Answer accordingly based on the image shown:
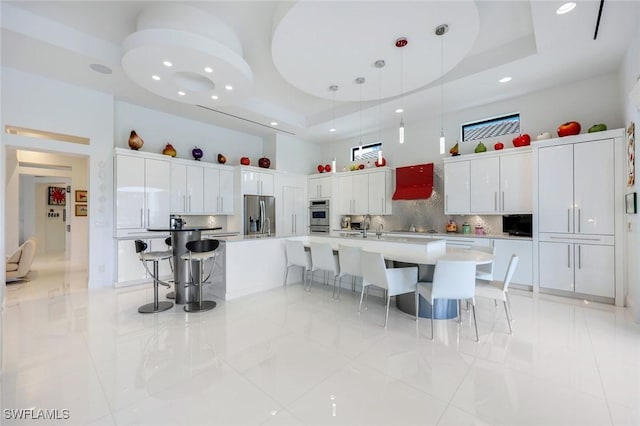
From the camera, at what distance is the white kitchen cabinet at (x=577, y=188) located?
12.4 ft

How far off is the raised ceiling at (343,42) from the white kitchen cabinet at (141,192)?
4.08 ft

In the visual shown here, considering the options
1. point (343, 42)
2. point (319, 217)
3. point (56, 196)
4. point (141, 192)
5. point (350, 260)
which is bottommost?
point (350, 260)

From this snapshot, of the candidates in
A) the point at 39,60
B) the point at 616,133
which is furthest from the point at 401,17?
the point at 39,60

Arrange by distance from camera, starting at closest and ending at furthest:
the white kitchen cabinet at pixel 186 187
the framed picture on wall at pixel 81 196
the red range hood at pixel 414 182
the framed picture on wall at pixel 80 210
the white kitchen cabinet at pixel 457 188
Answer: the white kitchen cabinet at pixel 457 188
the white kitchen cabinet at pixel 186 187
the red range hood at pixel 414 182
the framed picture on wall at pixel 81 196
the framed picture on wall at pixel 80 210

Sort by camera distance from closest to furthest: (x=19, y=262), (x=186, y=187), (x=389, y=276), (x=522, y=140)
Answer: (x=389, y=276)
(x=522, y=140)
(x=19, y=262)
(x=186, y=187)

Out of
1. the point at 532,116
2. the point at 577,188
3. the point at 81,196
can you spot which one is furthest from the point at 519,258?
the point at 81,196

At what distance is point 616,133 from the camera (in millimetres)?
3686

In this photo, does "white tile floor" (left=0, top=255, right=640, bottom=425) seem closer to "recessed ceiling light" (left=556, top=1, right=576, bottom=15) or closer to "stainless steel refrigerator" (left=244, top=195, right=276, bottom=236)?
"stainless steel refrigerator" (left=244, top=195, right=276, bottom=236)

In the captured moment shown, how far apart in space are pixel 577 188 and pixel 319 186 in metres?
5.08

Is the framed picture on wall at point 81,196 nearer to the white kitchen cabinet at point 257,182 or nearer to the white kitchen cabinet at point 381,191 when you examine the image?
the white kitchen cabinet at point 257,182

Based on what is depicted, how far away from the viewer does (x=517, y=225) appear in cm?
466

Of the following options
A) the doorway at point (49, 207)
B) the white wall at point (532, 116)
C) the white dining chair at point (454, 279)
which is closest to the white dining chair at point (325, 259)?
the white dining chair at point (454, 279)

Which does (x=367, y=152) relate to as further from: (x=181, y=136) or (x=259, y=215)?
(x=181, y=136)

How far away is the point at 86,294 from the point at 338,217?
5.22m
